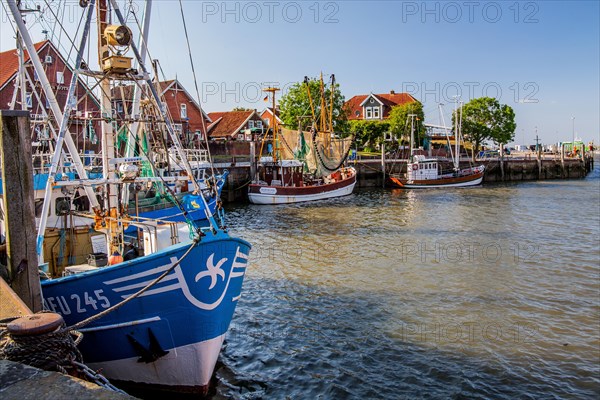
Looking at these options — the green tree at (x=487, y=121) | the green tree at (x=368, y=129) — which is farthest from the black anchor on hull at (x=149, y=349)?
the green tree at (x=487, y=121)

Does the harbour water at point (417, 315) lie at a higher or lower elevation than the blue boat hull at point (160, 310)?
lower

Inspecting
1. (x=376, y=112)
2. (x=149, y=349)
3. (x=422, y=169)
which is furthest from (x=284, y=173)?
(x=376, y=112)

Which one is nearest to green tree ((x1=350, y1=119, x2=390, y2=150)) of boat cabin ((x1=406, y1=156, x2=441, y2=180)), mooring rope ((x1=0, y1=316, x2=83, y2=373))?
boat cabin ((x1=406, y1=156, x2=441, y2=180))

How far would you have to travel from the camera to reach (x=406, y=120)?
6762 cm

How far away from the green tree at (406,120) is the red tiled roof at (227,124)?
19.4 m

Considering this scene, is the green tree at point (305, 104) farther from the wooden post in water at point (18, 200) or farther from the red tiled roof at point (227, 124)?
the wooden post in water at point (18, 200)

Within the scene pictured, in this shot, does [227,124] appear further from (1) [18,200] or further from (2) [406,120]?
(1) [18,200]

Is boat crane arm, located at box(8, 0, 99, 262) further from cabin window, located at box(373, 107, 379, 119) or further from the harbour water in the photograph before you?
cabin window, located at box(373, 107, 379, 119)

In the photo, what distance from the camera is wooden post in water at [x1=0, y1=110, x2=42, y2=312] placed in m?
7.01

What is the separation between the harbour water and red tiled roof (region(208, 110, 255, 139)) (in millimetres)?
39458

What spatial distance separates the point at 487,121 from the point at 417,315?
68.7 meters

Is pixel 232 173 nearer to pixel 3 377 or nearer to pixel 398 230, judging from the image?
pixel 398 230

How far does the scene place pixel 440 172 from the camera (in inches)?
2234

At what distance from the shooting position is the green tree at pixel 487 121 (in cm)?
7450
